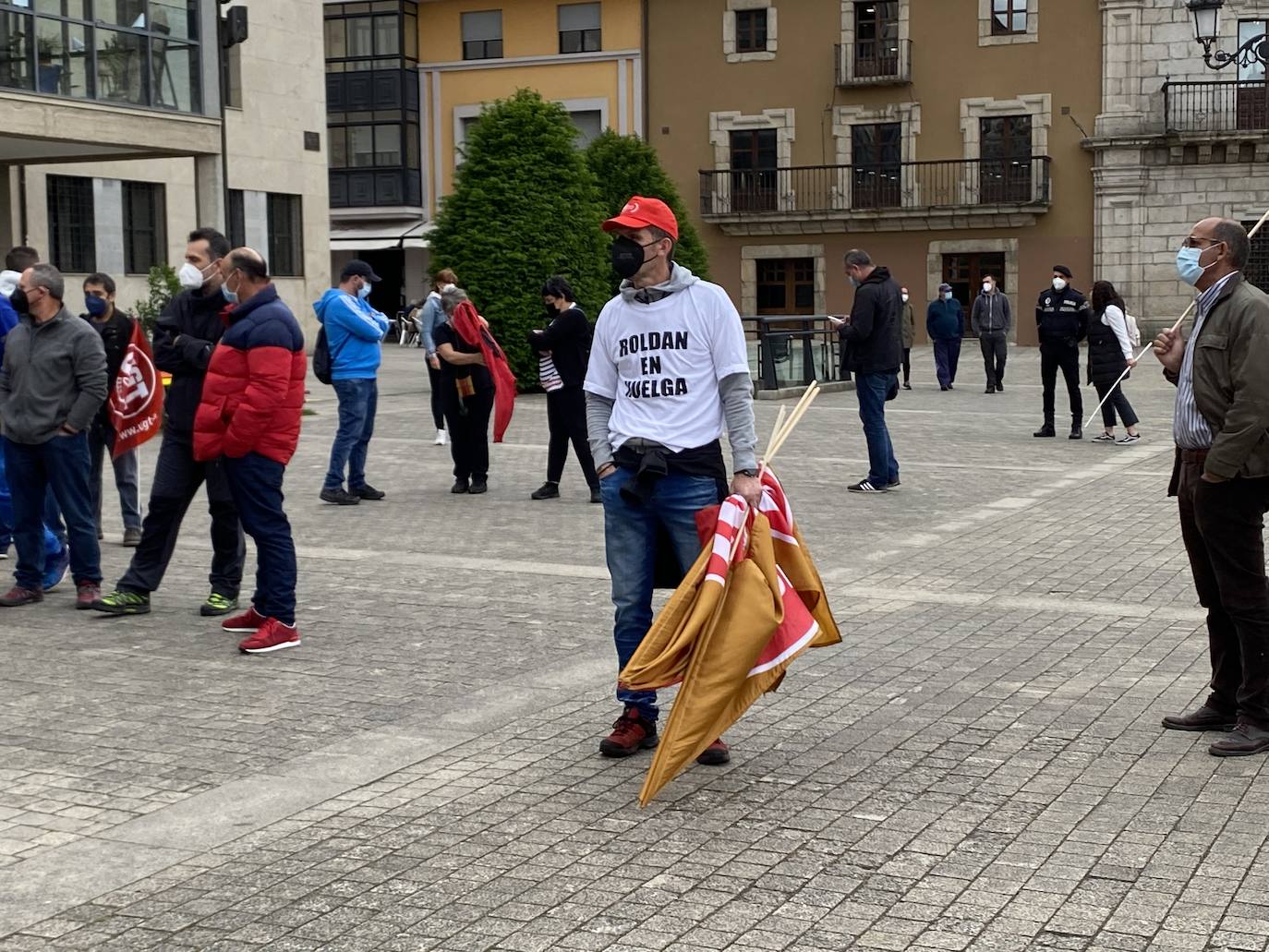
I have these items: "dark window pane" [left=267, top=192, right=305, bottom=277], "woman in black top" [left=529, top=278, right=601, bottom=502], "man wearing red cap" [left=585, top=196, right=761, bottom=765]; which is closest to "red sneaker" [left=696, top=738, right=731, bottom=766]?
"man wearing red cap" [left=585, top=196, right=761, bottom=765]

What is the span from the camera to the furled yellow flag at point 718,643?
17.1 ft

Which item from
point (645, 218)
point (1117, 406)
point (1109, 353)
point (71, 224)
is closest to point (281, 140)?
point (71, 224)

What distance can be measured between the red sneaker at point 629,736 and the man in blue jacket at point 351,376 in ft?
24.4

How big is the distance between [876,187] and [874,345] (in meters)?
32.4

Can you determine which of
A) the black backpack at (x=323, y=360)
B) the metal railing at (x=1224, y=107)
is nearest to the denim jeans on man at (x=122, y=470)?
the black backpack at (x=323, y=360)

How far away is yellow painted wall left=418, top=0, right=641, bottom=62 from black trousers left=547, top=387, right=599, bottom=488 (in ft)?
119

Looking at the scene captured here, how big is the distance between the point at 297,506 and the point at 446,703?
657cm

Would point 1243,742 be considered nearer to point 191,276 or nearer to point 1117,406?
point 191,276

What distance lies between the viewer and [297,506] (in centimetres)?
1280

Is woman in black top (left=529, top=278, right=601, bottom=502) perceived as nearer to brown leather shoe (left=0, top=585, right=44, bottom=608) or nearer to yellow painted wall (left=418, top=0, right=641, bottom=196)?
brown leather shoe (left=0, top=585, right=44, bottom=608)

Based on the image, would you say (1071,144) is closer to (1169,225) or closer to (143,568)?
(1169,225)

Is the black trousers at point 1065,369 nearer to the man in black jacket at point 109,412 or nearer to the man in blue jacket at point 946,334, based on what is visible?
the man in blue jacket at point 946,334

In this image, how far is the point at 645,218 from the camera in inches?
223

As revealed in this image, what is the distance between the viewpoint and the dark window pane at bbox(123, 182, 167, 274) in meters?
30.6
